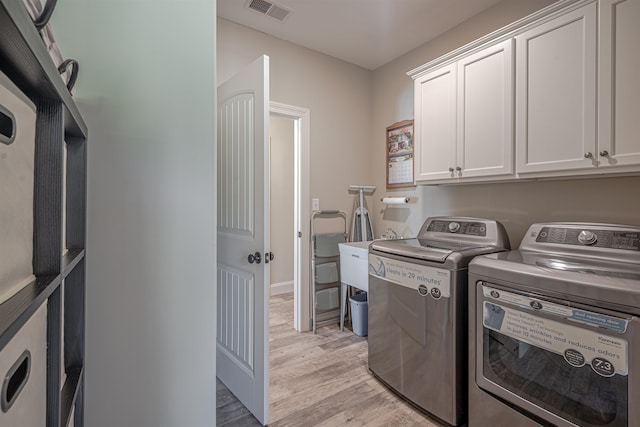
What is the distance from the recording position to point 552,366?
127 centimetres

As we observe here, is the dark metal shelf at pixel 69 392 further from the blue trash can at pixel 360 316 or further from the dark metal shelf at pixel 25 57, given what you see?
the blue trash can at pixel 360 316

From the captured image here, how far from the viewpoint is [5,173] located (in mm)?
421

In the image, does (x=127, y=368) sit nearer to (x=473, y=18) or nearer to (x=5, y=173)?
(x=5, y=173)

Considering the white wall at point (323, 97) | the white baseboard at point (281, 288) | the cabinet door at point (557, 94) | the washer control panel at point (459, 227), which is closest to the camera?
the cabinet door at point (557, 94)

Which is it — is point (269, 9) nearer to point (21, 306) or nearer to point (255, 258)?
point (255, 258)

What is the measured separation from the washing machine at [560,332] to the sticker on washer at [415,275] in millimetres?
140

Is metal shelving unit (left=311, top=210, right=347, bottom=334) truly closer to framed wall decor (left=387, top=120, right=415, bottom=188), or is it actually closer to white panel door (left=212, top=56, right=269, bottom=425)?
framed wall decor (left=387, top=120, right=415, bottom=188)

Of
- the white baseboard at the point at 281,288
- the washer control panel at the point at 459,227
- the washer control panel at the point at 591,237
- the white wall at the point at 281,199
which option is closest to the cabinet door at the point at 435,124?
the washer control panel at the point at 459,227

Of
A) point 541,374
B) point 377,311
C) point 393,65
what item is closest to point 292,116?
point 393,65

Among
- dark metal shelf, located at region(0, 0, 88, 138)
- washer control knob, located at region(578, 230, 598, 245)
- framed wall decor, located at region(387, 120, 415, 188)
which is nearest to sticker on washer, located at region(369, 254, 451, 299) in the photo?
washer control knob, located at region(578, 230, 598, 245)

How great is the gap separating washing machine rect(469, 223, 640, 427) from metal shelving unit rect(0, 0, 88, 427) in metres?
1.61

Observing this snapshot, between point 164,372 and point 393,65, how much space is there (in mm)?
3212

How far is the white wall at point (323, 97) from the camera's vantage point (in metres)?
2.54

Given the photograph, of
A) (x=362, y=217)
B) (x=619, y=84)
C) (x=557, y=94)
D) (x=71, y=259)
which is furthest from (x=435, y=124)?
(x=71, y=259)
